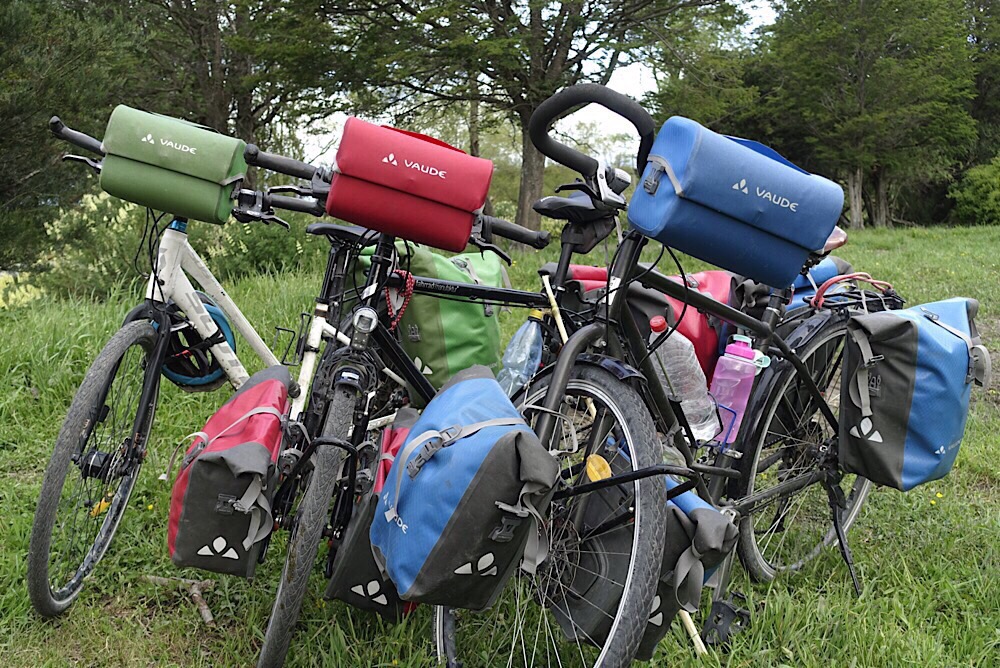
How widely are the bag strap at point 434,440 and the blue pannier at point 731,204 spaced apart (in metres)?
0.64

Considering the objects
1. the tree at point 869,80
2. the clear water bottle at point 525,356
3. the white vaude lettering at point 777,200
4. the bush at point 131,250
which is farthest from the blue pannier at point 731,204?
the tree at point 869,80

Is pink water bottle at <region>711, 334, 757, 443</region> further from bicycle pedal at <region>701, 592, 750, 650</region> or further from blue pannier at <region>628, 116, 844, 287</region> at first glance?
blue pannier at <region>628, 116, 844, 287</region>

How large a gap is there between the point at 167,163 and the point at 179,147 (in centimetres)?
6

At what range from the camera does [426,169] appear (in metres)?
2.17

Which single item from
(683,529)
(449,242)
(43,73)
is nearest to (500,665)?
(683,529)

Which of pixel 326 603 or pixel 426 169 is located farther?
pixel 326 603

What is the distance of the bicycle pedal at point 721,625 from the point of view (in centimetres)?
253

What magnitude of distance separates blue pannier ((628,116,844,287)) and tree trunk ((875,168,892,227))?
2484cm

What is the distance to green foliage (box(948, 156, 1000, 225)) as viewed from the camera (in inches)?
874

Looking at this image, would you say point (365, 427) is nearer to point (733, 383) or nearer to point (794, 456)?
point (733, 383)

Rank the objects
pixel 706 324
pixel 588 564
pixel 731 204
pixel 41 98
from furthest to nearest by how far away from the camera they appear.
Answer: pixel 41 98, pixel 706 324, pixel 588 564, pixel 731 204

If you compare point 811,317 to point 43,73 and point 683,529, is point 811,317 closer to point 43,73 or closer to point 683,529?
point 683,529

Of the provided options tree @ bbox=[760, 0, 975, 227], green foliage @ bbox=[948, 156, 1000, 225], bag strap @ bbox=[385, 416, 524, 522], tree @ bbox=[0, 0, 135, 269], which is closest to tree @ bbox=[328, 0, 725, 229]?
tree @ bbox=[0, 0, 135, 269]

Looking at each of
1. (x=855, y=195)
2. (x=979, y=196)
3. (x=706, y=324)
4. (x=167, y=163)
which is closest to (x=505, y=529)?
(x=167, y=163)
